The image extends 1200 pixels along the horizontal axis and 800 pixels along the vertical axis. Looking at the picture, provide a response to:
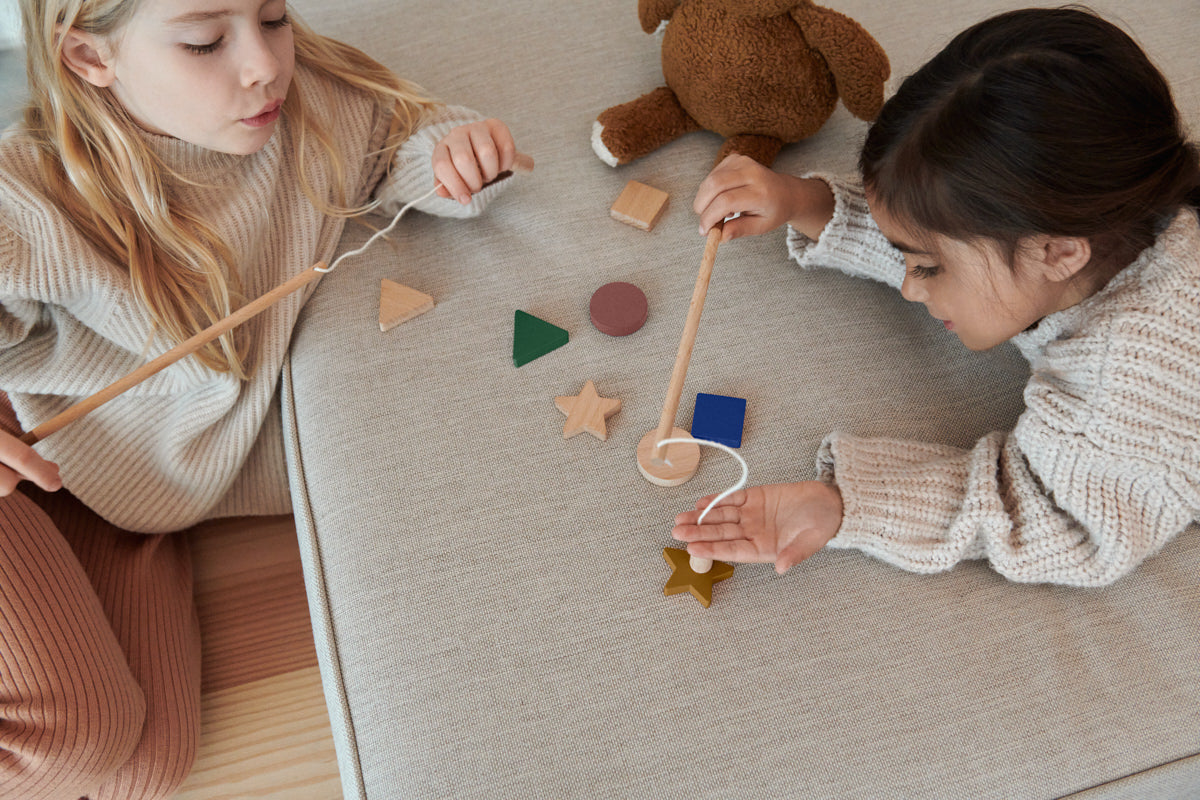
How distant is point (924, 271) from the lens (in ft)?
2.62

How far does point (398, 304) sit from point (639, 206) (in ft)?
0.95

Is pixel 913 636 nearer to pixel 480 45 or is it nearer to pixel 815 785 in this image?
pixel 815 785

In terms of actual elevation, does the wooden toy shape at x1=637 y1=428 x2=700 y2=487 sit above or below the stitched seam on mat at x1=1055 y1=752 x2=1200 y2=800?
above

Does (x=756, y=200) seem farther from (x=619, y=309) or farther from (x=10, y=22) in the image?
(x=10, y=22)

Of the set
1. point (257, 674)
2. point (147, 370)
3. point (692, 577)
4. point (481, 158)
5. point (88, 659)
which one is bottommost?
point (257, 674)

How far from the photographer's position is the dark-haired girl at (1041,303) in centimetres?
68

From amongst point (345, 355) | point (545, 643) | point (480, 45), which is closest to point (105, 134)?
point (345, 355)

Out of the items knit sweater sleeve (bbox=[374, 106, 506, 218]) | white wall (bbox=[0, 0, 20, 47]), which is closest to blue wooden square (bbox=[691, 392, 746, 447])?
knit sweater sleeve (bbox=[374, 106, 506, 218])

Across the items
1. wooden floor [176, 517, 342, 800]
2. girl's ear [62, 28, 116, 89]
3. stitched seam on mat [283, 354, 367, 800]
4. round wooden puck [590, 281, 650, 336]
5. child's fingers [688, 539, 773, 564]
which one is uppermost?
girl's ear [62, 28, 116, 89]

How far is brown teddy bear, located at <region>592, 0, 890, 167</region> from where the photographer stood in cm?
87

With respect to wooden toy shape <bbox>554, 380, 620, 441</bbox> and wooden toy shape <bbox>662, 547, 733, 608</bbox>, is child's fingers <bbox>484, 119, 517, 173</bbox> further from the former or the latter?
Result: wooden toy shape <bbox>662, 547, 733, 608</bbox>

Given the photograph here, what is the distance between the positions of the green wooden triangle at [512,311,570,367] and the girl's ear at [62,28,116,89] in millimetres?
421

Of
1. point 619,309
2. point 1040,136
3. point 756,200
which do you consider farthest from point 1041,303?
point 619,309

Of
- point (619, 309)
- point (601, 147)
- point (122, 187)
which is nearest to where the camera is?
point (122, 187)
